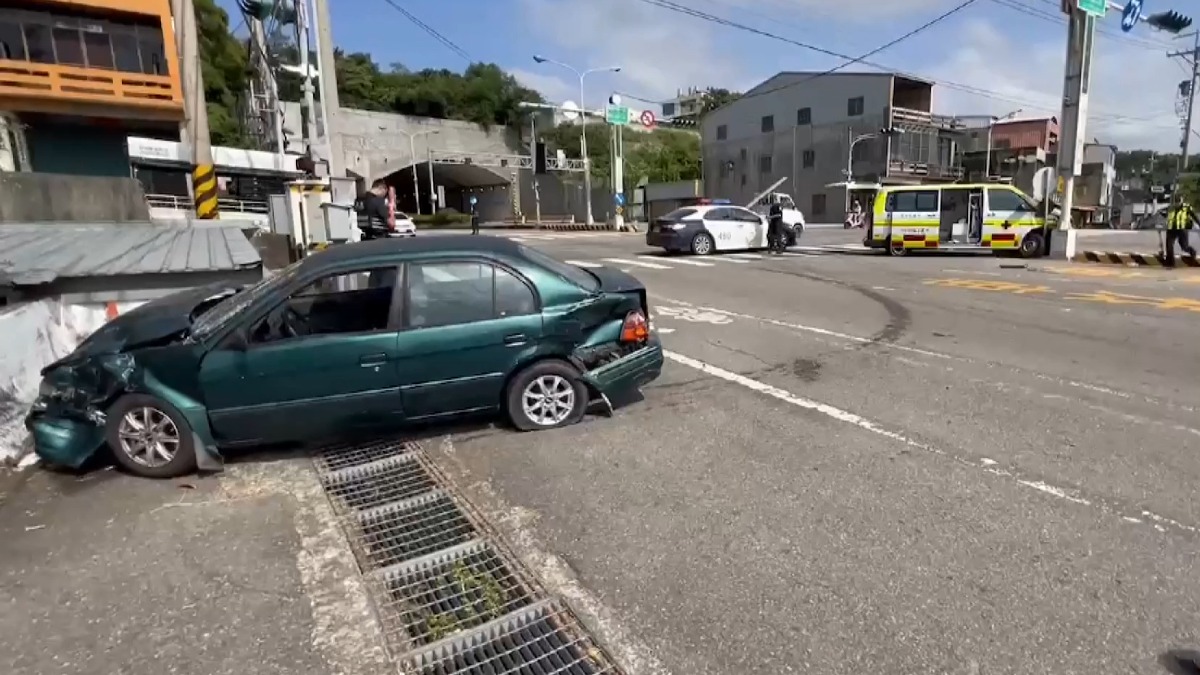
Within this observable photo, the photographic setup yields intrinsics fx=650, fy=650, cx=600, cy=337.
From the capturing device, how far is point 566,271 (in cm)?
518

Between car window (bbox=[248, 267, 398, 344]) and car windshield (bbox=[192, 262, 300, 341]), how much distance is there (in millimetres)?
164

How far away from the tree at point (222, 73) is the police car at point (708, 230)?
3891cm

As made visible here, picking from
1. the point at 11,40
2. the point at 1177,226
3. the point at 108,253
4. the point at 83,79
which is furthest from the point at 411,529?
the point at 11,40

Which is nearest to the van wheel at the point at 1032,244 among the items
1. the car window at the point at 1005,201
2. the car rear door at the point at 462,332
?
the car window at the point at 1005,201

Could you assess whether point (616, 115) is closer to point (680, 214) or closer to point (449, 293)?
point (680, 214)

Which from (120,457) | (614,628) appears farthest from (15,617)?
(614,628)

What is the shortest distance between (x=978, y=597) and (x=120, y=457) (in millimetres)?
4872

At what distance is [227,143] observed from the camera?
1828 inches

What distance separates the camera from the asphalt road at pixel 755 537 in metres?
2.55

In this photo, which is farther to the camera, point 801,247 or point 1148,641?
point 801,247

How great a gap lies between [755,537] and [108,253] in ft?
23.8

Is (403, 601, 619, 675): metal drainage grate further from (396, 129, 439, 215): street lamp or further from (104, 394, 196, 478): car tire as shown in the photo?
(396, 129, 439, 215): street lamp

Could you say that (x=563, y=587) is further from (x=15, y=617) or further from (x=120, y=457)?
(x=120, y=457)

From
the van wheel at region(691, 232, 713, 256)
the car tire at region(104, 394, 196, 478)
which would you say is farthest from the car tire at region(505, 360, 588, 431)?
the van wheel at region(691, 232, 713, 256)
